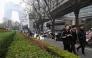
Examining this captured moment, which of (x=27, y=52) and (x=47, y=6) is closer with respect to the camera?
(x=27, y=52)

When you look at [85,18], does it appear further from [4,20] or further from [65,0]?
[4,20]

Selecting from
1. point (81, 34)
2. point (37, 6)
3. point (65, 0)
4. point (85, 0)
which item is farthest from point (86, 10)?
point (81, 34)

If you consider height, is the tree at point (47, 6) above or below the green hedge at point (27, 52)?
above

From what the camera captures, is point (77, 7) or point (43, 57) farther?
point (77, 7)

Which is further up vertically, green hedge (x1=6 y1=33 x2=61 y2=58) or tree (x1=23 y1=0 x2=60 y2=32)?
tree (x1=23 y1=0 x2=60 y2=32)

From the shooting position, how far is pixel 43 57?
6.48 meters

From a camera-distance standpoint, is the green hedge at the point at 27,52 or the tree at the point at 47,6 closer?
the green hedge at the point at 27,52

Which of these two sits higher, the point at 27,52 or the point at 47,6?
the point at 47,6

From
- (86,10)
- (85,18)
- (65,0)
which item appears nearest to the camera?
(65,0)

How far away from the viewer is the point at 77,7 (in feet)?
107

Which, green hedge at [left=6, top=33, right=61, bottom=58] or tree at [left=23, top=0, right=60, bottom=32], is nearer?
green hedge at [left=6, top=33, right=61, bottom=58]

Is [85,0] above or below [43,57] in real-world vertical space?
above

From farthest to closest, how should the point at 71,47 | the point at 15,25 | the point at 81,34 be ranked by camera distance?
1. the point at 15,25
2. the point at 81,34
3. the point at 71,47

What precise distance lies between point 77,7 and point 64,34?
2152 cm
